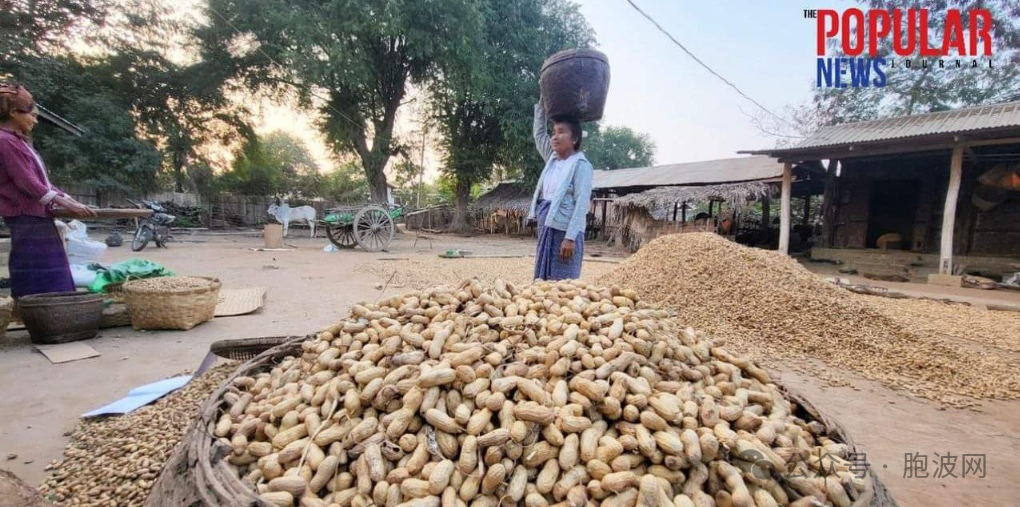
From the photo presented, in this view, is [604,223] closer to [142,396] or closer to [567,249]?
[567,249]

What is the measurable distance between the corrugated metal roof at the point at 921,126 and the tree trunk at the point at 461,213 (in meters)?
13.9

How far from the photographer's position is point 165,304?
3236 mm

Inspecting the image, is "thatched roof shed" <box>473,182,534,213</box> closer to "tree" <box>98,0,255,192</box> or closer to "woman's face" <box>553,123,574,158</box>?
"tree" <box>98,0,255,192</box>

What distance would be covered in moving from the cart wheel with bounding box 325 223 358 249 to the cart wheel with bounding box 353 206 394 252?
0.85 ft

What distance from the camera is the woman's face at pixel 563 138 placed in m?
2.75

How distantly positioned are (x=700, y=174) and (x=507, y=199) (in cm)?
939

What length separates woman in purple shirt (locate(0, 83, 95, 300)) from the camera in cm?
276

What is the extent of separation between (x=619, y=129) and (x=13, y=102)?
35826 millimetres

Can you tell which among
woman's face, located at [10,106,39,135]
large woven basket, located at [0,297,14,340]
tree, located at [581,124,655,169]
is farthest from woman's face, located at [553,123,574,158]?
tree, located at [581,124,655,169]

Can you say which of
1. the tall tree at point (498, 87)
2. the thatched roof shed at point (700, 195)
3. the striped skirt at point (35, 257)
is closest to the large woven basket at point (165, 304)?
the striped skirt at point (35, 257)

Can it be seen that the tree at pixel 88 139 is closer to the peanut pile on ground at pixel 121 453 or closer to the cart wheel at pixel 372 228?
the cart wheel at pixel 372 228

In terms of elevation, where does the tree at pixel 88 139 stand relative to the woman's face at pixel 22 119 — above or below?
above

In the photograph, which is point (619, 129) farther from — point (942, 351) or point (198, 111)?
point (942, 351)

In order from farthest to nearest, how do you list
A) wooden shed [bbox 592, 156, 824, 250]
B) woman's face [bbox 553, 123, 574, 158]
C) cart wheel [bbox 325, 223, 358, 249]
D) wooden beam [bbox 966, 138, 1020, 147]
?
wooden shed [bbox 592, 156, 824, 250] < cart wheel [bbox 325, 223, 358, 249] < wooden beam [bbox 966, 138, 1020, 147] < woman's face [bbox 553, 123, 574, 158]
